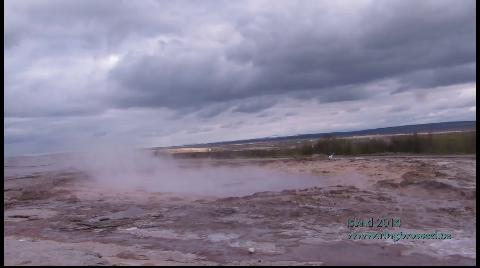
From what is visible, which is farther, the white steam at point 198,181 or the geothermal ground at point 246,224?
the white steam at point 198,181

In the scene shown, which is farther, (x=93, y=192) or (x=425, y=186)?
(x=93, y=192)

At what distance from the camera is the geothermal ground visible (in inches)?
303

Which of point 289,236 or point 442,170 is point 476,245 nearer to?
point 289,236

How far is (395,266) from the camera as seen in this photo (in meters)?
7.02

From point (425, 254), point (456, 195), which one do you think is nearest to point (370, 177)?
point (456, 195)

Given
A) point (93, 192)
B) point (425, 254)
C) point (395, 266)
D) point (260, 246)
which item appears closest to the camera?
point (395, 266)

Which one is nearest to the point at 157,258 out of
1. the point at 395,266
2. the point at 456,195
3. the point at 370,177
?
the point at 395,266

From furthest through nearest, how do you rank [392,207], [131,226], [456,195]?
1. [456,195]
2. [392,207]
3. [131,226]

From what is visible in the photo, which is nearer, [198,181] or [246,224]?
[246,224]

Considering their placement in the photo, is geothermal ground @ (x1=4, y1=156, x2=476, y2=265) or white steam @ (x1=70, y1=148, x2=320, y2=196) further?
white steam @ (x1=70, y1=148, x2=320, y2=196)

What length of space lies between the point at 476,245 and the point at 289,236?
3061 mm

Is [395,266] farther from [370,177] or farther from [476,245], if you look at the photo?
[370,177]

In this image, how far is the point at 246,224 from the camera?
10.3 m

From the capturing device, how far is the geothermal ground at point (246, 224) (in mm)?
7689
